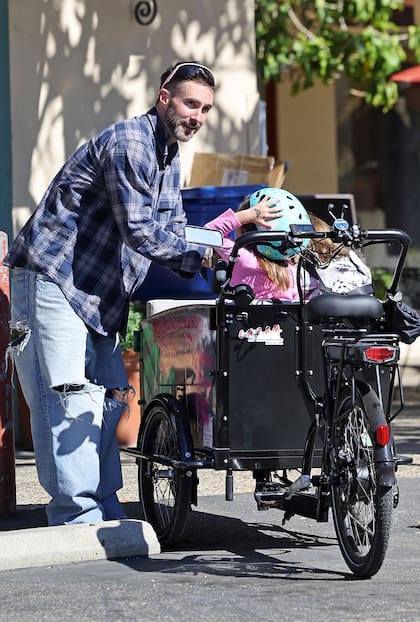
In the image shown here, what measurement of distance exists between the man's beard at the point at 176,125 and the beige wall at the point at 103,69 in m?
3.70

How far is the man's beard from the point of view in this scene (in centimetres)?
538

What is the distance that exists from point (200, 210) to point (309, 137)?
5.64 meters

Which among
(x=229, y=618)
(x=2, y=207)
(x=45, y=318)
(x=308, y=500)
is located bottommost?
(x=229, y=618)

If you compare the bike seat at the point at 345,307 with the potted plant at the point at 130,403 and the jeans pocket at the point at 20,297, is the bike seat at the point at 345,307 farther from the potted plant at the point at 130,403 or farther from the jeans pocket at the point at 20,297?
the potted plant at the point at 130,403

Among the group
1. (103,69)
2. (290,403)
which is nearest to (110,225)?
(290,403)

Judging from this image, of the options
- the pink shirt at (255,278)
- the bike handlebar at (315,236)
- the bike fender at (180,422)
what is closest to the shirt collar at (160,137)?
the pink shirt at (255,278)

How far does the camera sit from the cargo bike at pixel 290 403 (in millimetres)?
4715

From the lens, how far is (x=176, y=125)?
17.7ft

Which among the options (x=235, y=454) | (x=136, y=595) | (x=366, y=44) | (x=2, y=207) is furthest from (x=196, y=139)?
(x=136, y=595)

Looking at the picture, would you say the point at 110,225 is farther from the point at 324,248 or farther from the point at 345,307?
the point at 345,307

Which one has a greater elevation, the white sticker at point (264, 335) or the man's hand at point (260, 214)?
the man's hand at point (260, 214)

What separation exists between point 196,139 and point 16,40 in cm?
143

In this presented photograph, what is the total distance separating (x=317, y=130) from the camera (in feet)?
44.6

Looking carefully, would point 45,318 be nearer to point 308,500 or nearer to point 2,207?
point 308,500
